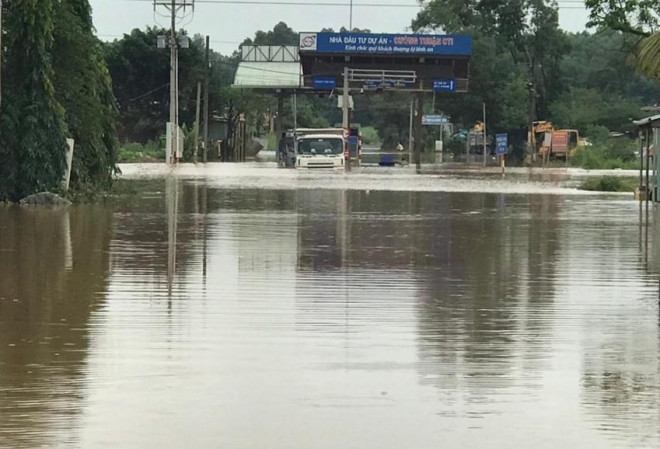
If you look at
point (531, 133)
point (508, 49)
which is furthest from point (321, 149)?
point (508, 49)

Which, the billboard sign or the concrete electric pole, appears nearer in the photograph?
the concrete electric pole

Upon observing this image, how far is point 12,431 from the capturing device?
6684mm

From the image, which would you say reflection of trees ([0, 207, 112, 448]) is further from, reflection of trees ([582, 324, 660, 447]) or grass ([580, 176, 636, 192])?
grass ([580, 176, 636, 192])

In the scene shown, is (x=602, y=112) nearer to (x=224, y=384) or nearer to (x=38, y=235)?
(x=38, y=235)

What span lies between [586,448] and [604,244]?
39.4 feet

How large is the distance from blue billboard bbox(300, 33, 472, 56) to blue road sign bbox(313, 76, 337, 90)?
1.70 meters

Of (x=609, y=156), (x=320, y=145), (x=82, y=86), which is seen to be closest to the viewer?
(x=82, y=86)

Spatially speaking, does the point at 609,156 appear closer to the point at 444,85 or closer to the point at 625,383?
the point at 444,85

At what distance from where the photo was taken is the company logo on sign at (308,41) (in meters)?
72.6

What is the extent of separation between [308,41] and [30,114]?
4889 cm

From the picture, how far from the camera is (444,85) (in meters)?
72.6

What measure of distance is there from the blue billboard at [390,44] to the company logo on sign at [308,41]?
0.49ft

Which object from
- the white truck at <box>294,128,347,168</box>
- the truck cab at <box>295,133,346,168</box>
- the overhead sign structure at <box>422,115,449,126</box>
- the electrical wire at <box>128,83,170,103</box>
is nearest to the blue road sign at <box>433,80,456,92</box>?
the white truck at <box>294,128,347,168</box>

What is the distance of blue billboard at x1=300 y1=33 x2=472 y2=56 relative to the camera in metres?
71.3
